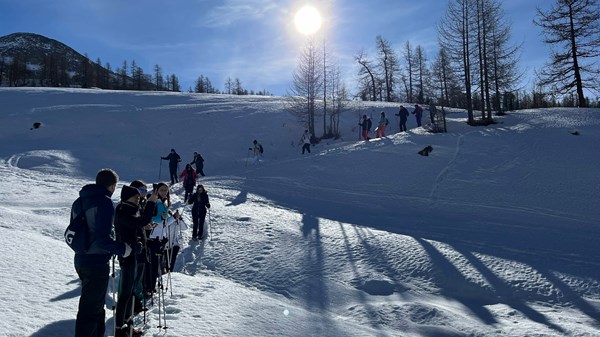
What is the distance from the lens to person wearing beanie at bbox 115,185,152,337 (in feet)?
Answer: 15.7

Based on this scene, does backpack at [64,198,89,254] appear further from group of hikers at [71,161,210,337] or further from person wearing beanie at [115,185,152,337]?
person wearing beanie at [115,185,152,337]

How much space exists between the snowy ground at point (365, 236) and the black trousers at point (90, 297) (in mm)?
729

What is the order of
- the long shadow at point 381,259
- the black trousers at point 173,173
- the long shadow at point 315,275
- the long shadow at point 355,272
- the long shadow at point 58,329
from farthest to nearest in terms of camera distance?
the black trousers at point 173,173 → the long shadow at point 381,259 → the long shadow at point 315,275 → the long shadow at point 355,272 → the long shadow at point 58,329

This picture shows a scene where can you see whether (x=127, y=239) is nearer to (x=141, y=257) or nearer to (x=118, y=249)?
(x=141, y=257)

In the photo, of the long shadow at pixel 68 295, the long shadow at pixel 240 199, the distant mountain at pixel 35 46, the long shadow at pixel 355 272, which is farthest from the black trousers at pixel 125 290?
the distant mountain at pixel 35 46

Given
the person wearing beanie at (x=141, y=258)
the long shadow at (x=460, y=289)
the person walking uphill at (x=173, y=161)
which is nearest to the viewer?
the person wearing beanie at (x=141, y=258)

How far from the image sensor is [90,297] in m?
4.09

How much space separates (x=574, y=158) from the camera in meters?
18.2

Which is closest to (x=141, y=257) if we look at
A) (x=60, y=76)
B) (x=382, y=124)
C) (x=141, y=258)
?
(x=141, y=258)

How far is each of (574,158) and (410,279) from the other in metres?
14.1

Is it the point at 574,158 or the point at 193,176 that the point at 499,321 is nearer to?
the point at 193,176

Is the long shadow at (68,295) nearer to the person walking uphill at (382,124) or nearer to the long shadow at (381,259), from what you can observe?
the long shadow at (381,259)

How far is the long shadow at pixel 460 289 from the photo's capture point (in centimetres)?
719

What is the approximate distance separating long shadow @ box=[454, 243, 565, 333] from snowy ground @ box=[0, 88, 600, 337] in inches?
1.7
